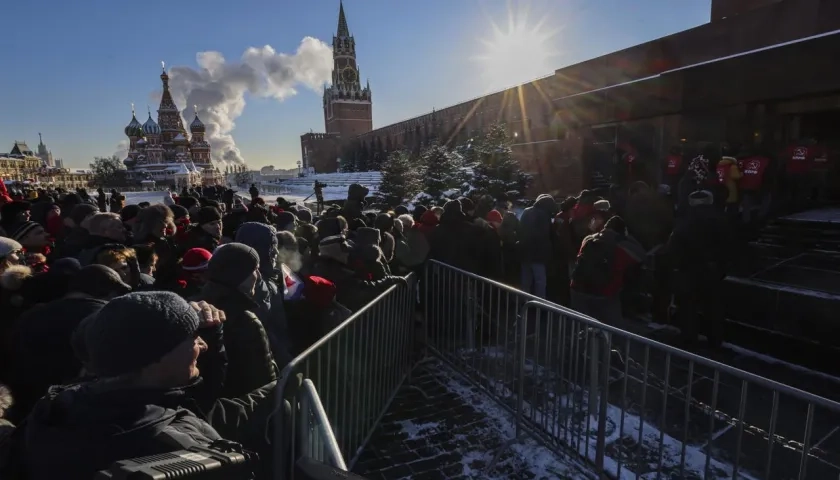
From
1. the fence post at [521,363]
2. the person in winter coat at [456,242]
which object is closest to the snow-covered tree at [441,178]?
the person in winter coat at [456,242]

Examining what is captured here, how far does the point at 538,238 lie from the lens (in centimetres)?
629

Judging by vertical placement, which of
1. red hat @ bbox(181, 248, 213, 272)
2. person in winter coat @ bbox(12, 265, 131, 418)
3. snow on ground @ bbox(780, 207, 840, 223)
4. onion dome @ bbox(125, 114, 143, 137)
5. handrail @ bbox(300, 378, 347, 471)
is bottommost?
handrail @ bbox(300, 378, 347, 471)

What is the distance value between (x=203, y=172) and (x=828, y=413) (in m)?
102

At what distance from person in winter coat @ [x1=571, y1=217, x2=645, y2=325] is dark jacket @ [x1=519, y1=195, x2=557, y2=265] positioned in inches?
58.3

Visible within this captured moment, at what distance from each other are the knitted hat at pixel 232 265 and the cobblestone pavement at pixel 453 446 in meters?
1.93

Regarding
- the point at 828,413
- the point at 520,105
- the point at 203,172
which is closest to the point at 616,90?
the point at 828,413

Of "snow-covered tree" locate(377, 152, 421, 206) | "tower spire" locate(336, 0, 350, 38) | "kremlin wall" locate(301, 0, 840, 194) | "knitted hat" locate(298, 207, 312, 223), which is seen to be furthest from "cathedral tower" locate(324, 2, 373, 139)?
"knitted hat" locate(298, 207, 312, 223)

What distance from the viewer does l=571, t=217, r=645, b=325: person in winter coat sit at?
4605mm

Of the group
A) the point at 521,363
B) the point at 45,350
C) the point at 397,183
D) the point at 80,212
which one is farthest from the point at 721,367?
the point at 397,183

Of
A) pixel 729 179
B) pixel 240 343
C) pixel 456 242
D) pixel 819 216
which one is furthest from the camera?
pixel 819 216

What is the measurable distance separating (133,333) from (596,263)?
4224 mm

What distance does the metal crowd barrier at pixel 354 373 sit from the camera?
2395mm

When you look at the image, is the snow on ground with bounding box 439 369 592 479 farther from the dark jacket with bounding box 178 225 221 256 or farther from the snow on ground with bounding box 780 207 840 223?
the snow on ground with bounding box 780 207 840 223

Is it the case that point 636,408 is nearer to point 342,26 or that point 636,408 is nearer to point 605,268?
point 605,268
